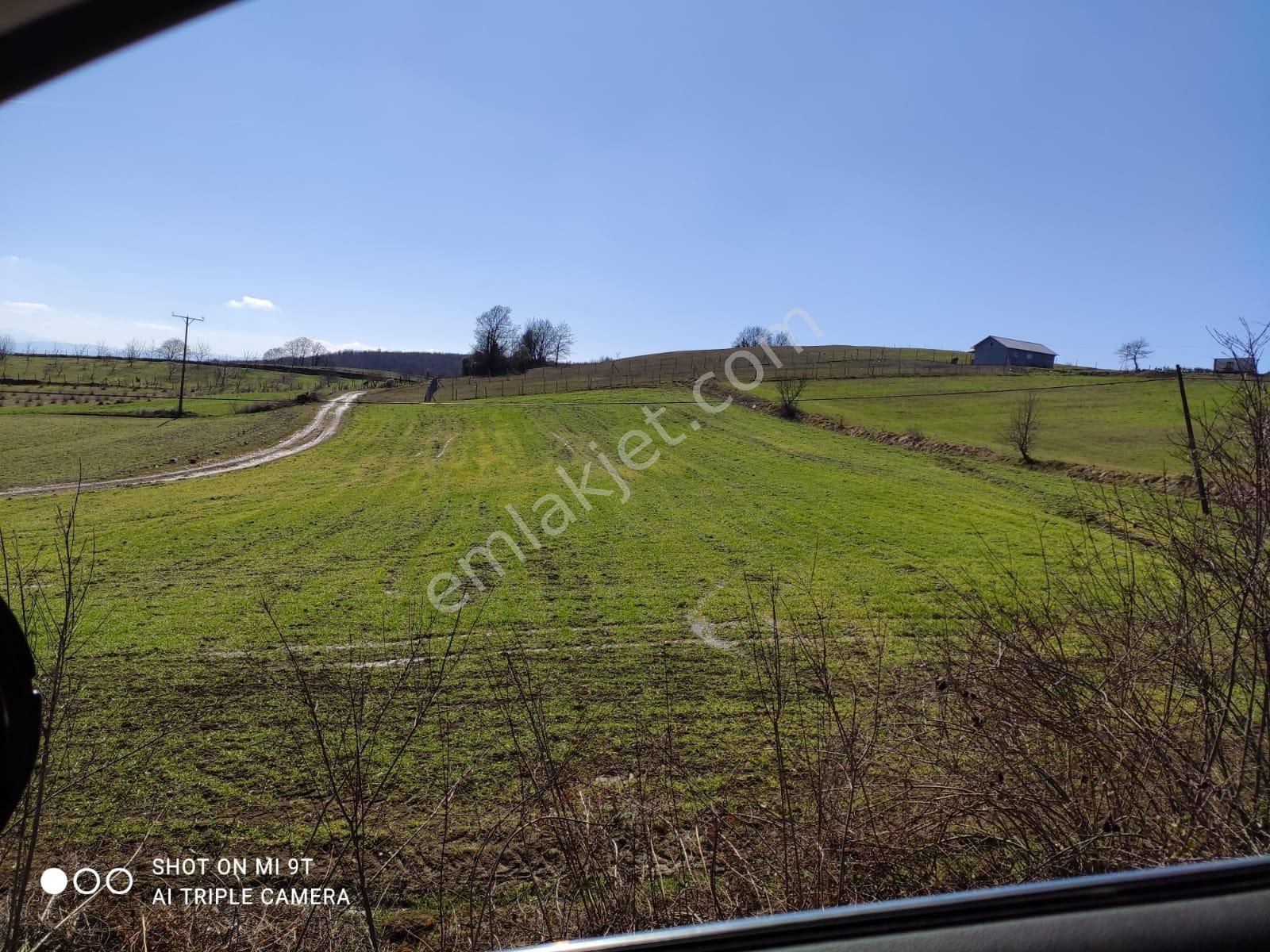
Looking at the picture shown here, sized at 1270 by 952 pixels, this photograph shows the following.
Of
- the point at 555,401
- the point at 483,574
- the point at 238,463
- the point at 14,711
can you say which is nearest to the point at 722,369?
the point at 555,401

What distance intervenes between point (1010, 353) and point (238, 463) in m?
30.0

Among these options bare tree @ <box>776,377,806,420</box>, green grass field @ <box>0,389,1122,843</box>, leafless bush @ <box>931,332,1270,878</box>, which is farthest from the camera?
bare tree @ <box>776,377,806,420</box>

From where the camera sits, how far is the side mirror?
130cm

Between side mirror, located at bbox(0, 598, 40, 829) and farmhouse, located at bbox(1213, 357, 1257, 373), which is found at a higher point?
farmhouse, located at bbox(1213, 357, 1257, 373)

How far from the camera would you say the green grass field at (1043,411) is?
872 inches

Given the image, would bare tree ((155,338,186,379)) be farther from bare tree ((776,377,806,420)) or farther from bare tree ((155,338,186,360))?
bare tree ((776,377,806,420))

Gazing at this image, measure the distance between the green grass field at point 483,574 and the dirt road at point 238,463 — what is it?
3.68 feet

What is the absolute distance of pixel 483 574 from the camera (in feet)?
41.3

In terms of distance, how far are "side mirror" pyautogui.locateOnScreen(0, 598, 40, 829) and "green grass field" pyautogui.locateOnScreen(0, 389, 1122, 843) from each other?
2277 mm

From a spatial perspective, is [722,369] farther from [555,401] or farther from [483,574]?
[483,574]

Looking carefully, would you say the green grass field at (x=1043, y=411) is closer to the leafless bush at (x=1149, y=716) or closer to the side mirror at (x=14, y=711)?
the leafless bush at (x=1149, y=716)

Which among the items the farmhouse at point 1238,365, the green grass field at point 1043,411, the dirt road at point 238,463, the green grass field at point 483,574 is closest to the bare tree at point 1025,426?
the green grass field at point 1043,411

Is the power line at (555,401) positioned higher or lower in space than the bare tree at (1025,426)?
higher

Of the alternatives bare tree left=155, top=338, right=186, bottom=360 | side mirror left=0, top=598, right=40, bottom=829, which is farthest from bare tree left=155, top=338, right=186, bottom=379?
side mirror left=0, top=598, right=40, bottom=829
